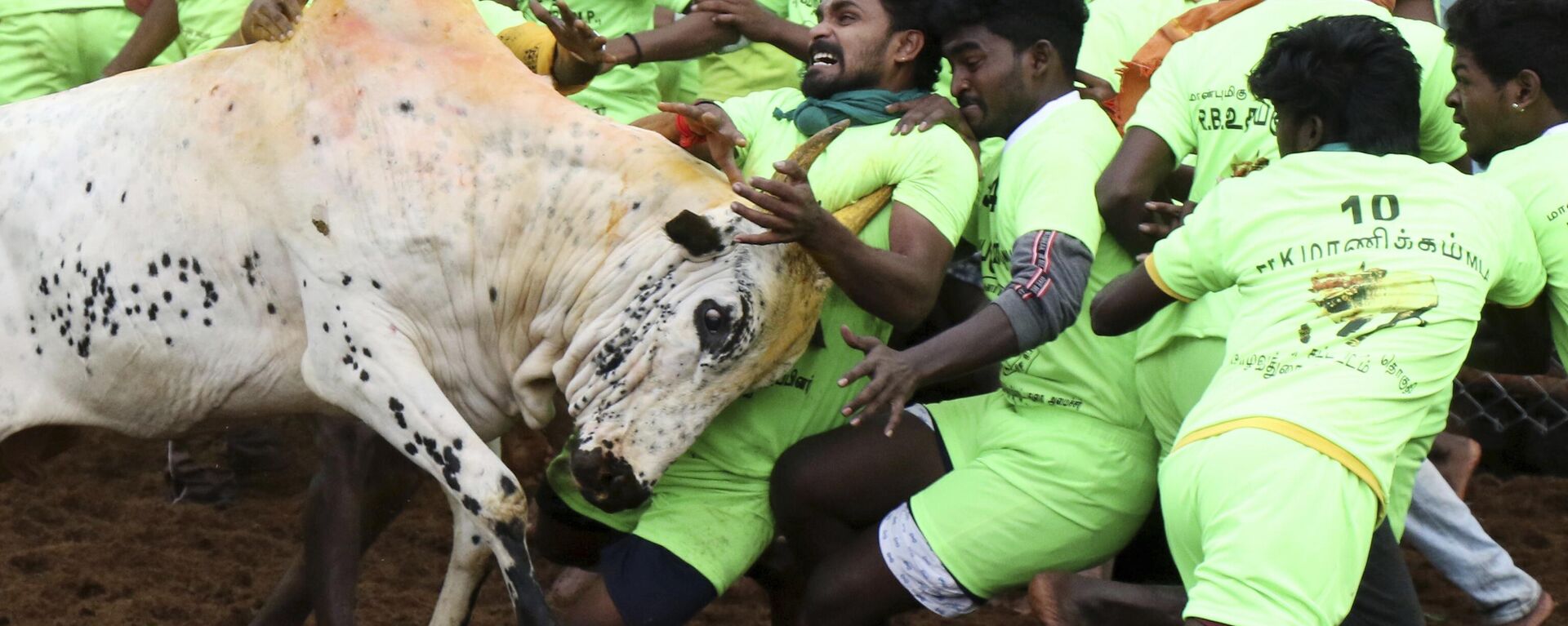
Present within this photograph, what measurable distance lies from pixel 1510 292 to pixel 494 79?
2318mm

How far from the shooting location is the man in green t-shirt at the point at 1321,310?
3404mm

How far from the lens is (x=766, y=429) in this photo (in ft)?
14.5

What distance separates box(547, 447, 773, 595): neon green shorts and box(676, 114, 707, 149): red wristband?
30.2 inches

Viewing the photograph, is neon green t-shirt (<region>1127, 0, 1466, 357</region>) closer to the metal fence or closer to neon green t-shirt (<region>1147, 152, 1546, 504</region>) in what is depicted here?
neon green t-shirt (<region>1147, 152, 1546, 504</region>)

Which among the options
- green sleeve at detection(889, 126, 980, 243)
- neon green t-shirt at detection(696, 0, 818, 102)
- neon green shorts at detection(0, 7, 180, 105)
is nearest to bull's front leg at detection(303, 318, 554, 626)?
green sleeve at detection(889, 126, 980, 243)

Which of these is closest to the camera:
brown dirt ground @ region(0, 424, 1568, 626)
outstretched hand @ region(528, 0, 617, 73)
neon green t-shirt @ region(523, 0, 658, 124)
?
outstretched hand @ region(528, 0, 617, 73)

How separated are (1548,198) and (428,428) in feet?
8.03

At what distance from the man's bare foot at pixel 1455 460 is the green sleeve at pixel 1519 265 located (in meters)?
1.16

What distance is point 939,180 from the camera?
4266 millimetres

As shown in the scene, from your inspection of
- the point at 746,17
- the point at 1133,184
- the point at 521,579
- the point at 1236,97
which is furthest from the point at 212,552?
the point at 1236,97

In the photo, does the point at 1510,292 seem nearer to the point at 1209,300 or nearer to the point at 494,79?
the point at 1209,300

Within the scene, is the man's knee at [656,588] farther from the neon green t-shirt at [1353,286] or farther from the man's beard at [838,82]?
the neon green t-shirt at [1353,286]

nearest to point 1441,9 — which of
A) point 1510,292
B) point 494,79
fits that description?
point 1510,292

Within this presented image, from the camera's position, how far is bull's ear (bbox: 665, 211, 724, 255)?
13.7 ft
